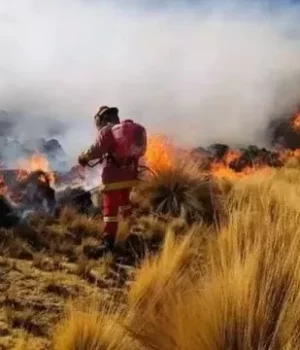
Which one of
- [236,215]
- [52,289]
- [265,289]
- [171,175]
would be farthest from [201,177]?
[265,289]

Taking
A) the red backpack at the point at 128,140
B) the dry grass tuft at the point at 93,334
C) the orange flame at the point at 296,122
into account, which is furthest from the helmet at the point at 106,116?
the orange flame at the point at 296,122

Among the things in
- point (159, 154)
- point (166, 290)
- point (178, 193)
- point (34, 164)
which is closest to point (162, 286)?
point (166, 290)

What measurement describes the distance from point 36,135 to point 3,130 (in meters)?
0.62

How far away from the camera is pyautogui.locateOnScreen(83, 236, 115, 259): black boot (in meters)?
6.93

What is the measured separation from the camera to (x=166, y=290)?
182 inches

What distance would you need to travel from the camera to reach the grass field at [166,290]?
3408mm

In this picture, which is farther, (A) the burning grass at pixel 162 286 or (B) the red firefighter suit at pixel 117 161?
(B) the red firefighter suit at pixel 117 161

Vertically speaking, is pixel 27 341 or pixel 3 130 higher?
pixel 3 130

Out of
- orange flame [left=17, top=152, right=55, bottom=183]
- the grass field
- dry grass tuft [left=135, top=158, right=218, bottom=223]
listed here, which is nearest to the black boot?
the grass field

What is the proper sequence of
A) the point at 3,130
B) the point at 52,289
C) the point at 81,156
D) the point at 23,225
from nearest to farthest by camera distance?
the point at 52,289 → the point at 81,156 → the point at 23,225 → the point at 3,130

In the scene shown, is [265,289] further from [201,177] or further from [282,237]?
[201,177]

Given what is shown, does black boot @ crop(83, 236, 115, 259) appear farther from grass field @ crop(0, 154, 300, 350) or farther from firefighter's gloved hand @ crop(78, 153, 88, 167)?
firefighter's gloved hand @ crop(78, 153, 88, 167)

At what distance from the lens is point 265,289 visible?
3393 millimetres

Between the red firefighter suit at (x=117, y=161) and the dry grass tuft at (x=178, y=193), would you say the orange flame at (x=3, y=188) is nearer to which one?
the dry grass tuft at (x=178, y=193)
